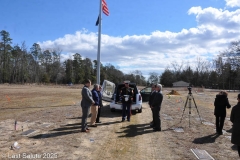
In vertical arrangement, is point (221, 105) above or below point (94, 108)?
above

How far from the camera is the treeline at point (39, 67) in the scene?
80.7 metres

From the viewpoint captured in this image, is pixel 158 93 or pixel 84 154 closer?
pixel 84 154

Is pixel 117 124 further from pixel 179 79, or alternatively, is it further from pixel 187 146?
pixel 179 79

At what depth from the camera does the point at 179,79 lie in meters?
101

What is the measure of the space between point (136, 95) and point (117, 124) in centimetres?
327

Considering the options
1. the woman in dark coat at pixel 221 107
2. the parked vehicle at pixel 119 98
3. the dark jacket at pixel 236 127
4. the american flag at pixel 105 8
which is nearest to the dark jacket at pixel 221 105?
the woman in dark coat at pixel 221 107

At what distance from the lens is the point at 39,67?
9106cm

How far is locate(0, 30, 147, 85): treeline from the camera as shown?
80.7m

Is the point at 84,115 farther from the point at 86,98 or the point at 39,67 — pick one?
the point at 39,67

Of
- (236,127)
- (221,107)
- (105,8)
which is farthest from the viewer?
(105,8)

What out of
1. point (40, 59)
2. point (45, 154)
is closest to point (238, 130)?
point (45, 154)

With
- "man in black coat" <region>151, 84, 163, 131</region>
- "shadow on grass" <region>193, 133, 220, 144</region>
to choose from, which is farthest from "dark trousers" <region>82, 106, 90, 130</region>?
"shadow on grass" <region>193, 133, 220, 144</region>

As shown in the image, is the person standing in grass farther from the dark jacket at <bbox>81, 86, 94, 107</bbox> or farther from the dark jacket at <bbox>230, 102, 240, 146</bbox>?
the dark jacket at <bbox>230, 102, 240, 146</bbox>

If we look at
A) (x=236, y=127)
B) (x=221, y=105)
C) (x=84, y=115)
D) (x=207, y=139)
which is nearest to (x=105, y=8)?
(x=84, y=115)
